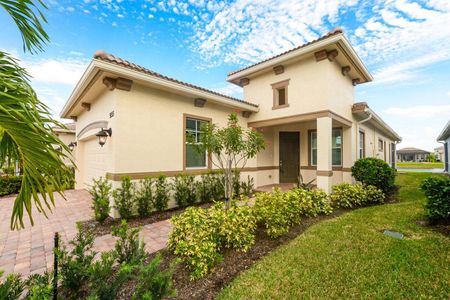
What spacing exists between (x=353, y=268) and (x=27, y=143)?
382 centimetres

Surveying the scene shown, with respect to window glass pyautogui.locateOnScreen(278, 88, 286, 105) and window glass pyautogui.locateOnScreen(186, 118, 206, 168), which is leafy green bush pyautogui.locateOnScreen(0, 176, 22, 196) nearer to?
window glass pyautogui.locateOnScreen(186, 118, 206, 168)

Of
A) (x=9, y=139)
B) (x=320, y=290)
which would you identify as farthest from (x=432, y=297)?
(x=9, y=139)

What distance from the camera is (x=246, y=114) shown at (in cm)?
888

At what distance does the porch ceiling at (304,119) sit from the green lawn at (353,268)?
3.98 m

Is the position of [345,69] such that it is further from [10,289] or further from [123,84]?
[10,289]

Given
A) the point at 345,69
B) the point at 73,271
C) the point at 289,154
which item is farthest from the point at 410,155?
the point at 73,271

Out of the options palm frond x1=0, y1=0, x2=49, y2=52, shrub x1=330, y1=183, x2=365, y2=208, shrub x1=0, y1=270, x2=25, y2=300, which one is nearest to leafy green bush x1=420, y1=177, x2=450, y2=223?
shrub x1=330, y1=183, x2=365, y2=208

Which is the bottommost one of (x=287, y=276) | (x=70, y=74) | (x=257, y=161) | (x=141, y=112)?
(x=287, y=276)

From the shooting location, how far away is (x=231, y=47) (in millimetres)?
9219

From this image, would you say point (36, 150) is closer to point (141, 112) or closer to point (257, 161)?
point (141, 112)

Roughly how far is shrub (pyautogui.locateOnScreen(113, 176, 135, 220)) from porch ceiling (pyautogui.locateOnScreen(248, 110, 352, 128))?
18.6 feet

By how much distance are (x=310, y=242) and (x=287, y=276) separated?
121 cm

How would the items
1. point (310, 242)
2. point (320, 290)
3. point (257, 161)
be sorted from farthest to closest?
point (257, 161) → point (310, 242) → point (320, 290)

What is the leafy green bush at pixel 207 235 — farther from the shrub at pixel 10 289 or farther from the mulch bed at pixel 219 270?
the shrub at pixel 10 289
